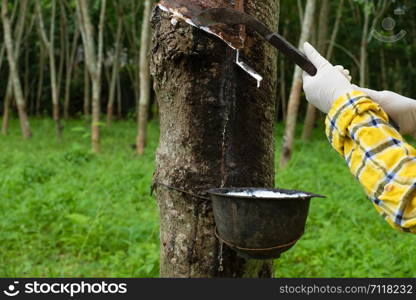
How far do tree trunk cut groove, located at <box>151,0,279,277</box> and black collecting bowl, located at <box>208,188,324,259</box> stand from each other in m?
0.18

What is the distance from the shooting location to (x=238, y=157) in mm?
1828

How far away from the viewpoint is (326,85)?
4.83 feet

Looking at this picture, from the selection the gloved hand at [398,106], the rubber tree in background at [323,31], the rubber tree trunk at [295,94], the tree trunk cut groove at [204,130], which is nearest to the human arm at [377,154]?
the gloved hand at [398,106]

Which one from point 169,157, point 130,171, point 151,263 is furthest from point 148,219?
point 169,157

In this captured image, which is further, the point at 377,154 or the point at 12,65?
the point at 12,65

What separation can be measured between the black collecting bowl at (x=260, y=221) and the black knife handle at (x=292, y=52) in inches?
17.0

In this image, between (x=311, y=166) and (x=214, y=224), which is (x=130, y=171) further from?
(x=214, y=224)

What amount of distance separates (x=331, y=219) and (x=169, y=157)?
4049 millimetres

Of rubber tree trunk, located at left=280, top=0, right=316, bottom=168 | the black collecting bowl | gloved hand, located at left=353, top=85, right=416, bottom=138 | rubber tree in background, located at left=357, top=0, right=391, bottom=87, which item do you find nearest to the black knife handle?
gloved hand, located at left=353, top=85, right=416, bottom=138

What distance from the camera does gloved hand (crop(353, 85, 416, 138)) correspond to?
1.55m

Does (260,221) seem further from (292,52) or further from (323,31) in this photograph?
(323,31)

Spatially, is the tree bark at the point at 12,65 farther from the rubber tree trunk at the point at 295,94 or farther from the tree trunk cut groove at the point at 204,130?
the tree trunk cut groove at the point at 204,130

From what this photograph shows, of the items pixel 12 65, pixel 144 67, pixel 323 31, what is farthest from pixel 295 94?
pixel 12 65

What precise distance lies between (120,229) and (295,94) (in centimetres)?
467
